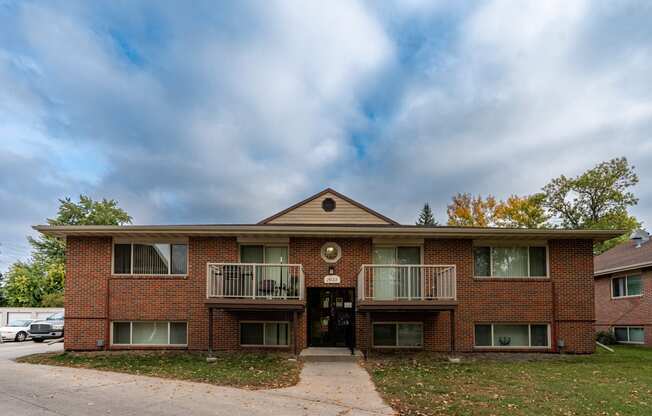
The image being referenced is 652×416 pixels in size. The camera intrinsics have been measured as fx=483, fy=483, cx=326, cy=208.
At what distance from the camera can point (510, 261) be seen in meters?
14.6

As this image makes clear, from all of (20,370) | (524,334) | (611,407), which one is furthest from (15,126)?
(611,407)

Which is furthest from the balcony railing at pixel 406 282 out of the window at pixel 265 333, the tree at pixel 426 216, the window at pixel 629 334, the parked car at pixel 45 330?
the tree at pixel 426 216

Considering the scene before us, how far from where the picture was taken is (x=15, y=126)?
23.3 meters

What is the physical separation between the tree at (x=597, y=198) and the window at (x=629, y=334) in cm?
1643

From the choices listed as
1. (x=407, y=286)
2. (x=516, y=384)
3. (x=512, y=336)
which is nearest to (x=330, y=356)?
(x=407, y=286)

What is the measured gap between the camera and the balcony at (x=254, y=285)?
41.5 ft

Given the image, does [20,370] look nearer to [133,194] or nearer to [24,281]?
[24,281]

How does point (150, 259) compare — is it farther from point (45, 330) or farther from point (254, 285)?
point (45, 330)

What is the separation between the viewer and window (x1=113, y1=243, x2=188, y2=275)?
14250 mm

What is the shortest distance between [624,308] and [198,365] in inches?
673

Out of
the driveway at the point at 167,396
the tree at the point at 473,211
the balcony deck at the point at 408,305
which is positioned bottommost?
the driveway at the point at 167,396

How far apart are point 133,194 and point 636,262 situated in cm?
4251

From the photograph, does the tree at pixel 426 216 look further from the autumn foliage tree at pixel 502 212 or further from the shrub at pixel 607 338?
the shrub at pixel 607 338

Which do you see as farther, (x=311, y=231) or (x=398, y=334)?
(x=398, y=334)
